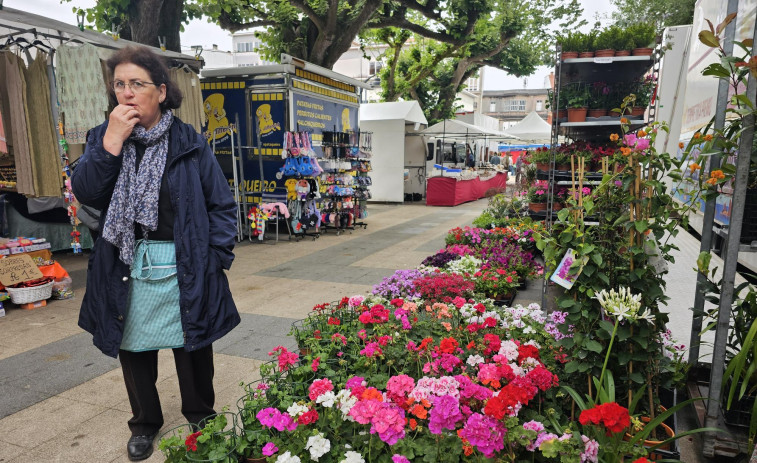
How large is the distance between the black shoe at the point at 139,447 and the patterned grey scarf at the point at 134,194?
100cm

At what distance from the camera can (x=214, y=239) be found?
255cm

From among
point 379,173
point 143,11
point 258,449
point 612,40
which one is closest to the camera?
point 258,449

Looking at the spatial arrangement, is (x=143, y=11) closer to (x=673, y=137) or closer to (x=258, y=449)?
(x=258, y=449)

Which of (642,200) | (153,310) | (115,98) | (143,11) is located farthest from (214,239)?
(143,11)

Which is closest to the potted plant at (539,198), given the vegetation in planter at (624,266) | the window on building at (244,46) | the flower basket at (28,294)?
the vegetation in planter at (624,266)

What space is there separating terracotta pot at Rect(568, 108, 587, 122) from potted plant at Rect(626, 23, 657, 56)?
0.72 m

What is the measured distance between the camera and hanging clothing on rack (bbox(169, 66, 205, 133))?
7.69m

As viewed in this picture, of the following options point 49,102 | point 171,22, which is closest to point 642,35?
point 49,102

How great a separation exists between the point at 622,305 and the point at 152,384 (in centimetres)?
245

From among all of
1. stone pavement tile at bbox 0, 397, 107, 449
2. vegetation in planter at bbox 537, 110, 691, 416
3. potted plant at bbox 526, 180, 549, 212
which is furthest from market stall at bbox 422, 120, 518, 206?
stone pavement tile at bbox 0, 397, 107, 449

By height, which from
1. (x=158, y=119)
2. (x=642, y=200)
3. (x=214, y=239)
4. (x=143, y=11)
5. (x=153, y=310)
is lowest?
(x=153, y=310)

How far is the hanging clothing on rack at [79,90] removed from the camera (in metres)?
5.92

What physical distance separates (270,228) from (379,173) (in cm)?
655

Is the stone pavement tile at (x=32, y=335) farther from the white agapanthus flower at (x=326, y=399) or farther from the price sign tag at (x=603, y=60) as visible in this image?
the price sign tag at (x=603, y=60)
